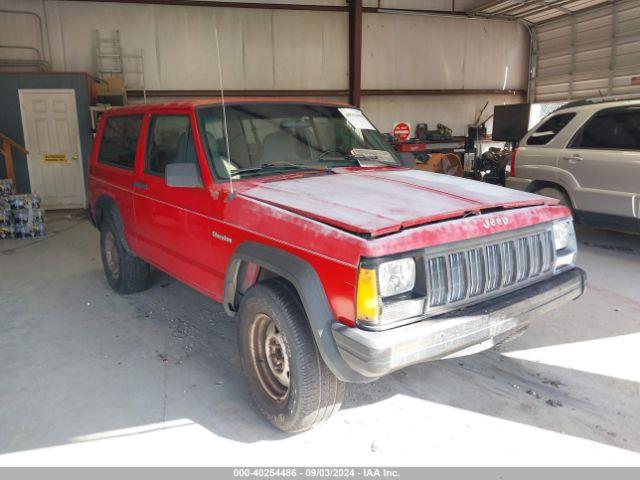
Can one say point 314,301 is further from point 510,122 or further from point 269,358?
point 510,122

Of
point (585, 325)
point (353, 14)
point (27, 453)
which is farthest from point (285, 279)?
point (353, 14)

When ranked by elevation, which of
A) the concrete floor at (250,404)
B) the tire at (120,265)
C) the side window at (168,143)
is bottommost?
the concrete floor at (250,404)

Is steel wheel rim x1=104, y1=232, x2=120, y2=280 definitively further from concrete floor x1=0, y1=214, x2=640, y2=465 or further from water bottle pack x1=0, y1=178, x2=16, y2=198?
water bottle pack x1=0, y1=178, x2=16, y2=198

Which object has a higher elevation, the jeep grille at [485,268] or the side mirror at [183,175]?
the side mirror at [183,175]

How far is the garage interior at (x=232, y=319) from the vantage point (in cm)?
271

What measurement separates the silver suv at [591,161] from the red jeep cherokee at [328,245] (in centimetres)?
346

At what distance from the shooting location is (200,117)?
3.45m

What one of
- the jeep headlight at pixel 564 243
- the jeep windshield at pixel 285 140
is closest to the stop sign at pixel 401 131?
the jeep windshield at pixel 285 140

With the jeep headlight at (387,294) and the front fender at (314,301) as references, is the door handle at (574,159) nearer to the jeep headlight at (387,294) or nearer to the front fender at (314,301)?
the jeep headlight at (387,294)

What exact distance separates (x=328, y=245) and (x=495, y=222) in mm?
889

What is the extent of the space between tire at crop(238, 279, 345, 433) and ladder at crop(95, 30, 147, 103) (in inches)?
367

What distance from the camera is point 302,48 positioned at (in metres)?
12.4

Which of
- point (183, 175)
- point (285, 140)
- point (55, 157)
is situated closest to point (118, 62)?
point (55, 157)

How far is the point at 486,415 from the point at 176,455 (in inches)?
67.6
